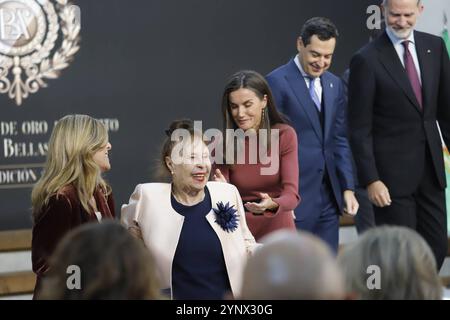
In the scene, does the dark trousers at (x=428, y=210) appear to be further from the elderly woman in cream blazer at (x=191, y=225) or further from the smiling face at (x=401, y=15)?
the elderly woman in cream blazer at (x=191, y=225)

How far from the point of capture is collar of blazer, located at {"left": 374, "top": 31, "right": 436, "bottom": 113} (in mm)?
5234

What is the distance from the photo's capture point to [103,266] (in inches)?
91.7

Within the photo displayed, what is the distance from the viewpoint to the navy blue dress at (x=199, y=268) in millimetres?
4086

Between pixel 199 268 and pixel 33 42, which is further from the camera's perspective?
pixel 33 42

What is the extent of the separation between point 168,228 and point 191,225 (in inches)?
3.5

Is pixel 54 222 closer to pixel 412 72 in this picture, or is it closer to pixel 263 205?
pixel 263 205

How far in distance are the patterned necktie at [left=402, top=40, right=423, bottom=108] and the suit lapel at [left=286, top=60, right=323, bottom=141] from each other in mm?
508

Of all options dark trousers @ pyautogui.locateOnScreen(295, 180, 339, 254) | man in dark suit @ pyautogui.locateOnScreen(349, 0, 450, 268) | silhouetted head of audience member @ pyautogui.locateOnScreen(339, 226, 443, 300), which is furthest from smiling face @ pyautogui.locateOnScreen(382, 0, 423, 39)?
silhouetted head of audience member @ pyautogui.locateOnScreen(339, 226, 443, 300)

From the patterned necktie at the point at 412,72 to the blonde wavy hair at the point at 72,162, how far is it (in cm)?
165

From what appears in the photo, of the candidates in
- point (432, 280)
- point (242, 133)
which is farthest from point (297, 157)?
point (432, 280)

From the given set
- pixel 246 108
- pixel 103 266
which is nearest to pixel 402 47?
pixel 246 108

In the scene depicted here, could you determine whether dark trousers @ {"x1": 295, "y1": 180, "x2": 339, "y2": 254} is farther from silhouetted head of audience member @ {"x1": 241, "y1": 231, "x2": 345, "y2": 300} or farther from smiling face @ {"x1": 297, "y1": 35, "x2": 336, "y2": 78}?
silhouetted head of audience member @ {"x1": 241, "y1": 231, "x2": 345, "y2": 300}
